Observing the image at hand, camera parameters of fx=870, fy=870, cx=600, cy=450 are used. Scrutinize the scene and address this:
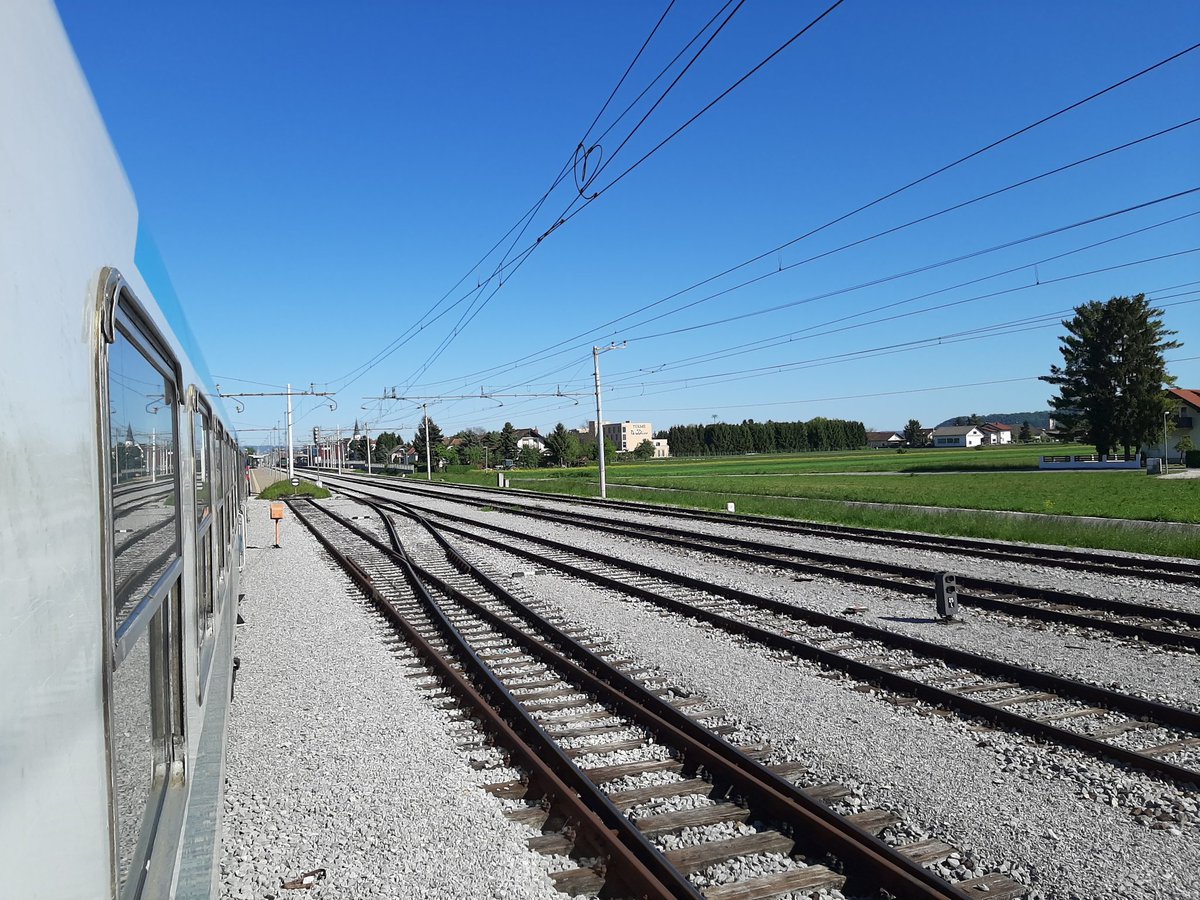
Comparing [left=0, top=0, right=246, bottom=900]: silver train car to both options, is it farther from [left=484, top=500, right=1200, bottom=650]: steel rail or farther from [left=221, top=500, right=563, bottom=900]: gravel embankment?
[left=484, top=500, right=1200, bottom=650]: steel rail

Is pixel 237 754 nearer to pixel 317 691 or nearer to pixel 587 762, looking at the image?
pixel 317 691

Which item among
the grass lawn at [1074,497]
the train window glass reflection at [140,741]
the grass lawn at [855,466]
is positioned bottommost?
the grass lawn at [1074,497]

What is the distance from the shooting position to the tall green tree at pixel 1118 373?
6431cm

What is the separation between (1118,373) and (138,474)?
246 ft

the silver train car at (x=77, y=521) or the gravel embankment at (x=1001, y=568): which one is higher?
the silver train car at (x=77, y=521)

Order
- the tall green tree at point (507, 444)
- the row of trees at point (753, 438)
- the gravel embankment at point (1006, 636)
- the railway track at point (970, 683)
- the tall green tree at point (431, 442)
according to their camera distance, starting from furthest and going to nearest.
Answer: the row of trees at point (753, 438)
the tall green tree at point (507, 444)
the tall green tree at point (431, 442)
the gravel embankment at point (1006, 636)
the railway track at point (970, 683)

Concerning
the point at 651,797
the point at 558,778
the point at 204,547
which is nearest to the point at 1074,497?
the point at 651,797

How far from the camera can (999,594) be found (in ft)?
38.6

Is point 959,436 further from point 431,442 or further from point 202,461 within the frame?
point 202,461

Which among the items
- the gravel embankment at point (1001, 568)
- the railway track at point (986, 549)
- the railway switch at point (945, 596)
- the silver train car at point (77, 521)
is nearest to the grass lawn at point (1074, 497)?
the railway track at point (986, 549)

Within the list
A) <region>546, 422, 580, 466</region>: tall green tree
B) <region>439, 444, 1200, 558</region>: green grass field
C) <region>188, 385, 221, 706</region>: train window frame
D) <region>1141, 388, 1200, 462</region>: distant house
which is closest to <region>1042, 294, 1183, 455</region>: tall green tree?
<region>1141, 388, 1200, 462</region>: distant house

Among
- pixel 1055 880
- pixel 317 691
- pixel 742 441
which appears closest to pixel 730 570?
pixel 317 691

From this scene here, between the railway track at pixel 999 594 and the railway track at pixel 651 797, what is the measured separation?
5.06 metres

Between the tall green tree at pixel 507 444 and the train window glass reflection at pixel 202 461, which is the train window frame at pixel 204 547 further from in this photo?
the tall green tree at pixel 507 444
